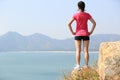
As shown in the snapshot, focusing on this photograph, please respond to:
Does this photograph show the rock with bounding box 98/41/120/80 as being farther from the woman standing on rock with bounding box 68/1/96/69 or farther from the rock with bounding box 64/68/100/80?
the woman standing on rock with bounding box 68/1/96/69

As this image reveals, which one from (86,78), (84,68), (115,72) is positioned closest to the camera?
(115,72)

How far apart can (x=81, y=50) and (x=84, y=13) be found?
45.1 inches

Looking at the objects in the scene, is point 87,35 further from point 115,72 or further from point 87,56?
point 115,72

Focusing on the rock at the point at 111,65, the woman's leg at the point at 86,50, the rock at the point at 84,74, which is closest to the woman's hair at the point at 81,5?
the woman's leg at the point at 86,50

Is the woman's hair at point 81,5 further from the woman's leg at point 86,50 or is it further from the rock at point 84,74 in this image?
the rock at point 84,74

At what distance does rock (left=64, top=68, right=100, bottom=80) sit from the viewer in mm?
13688

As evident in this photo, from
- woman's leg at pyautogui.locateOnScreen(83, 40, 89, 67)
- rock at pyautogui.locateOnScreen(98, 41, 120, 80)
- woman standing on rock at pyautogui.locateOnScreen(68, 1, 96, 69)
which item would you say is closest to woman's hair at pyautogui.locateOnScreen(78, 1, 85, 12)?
woman standing on rock at pyautogui.locateOnScreen(68, 1, 96, 69)

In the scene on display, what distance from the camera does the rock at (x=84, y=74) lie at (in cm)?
1369

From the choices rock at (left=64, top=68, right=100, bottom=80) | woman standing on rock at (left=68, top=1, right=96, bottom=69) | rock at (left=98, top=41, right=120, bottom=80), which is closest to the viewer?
rock at (left=98, top=41, right=120, bottom=80)

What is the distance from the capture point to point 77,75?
1413 centimetres

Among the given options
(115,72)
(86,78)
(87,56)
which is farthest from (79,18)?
(115,72)

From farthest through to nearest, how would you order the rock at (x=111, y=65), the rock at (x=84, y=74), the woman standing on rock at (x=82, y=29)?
the woman standing on rock at (x=82, y=29), the rock at (x=84, y=74), the rock at (x=111, y=65)

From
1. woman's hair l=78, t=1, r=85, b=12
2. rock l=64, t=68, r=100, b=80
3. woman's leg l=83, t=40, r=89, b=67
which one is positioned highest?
woman's hair l=78, t=1, r=85, b=12

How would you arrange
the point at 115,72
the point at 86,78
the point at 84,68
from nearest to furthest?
1. the point at 115,72
2. the point at 86,78
3. the point at 84,68
